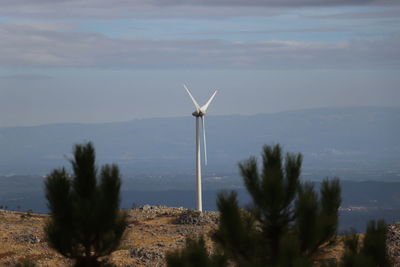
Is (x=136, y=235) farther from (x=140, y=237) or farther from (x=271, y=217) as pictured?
(x=271, y=217)

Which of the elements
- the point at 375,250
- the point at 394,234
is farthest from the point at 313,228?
the point at 394,234

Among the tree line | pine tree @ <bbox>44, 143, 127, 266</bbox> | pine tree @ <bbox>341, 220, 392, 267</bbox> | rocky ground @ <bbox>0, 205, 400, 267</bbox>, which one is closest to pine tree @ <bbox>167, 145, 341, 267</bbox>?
the tree line

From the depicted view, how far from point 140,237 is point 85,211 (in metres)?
21.9

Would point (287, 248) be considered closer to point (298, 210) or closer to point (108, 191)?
point (298, 210)

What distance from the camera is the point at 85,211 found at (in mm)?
29812

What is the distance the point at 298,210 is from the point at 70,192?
25.8 ft

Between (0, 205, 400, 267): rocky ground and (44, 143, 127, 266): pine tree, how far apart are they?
28.5 ft

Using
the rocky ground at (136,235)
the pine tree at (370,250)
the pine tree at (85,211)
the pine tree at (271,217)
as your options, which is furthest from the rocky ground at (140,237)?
the pine tree at (85,211)

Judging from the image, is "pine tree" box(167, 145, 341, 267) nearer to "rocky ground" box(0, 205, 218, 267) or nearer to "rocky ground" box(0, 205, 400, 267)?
"rocky ground" box(0, 205, 400, 267)

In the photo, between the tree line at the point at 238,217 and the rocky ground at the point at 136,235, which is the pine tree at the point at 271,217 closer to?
the tree line at the point at 238,217

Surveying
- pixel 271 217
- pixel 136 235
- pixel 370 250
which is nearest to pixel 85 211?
pixel 271 217

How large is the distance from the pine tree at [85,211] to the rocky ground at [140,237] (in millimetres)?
8696

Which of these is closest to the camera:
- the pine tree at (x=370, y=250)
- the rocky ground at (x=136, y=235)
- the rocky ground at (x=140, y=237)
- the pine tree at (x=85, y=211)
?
the pine tree at (x=370, y=250)

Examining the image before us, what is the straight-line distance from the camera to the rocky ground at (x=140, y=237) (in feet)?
147
